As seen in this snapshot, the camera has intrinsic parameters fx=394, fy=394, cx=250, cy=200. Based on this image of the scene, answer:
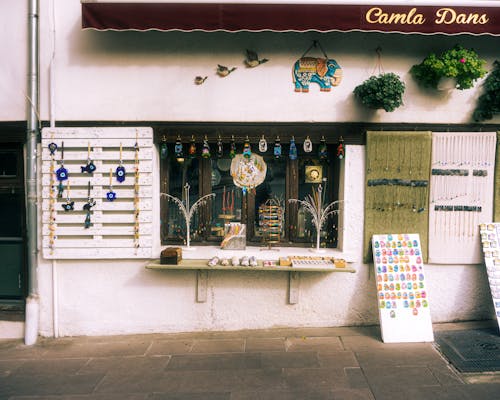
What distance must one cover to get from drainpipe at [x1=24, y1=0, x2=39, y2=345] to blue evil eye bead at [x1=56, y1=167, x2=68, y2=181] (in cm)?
32

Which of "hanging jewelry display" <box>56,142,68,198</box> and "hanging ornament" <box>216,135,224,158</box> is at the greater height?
"hanging ornament" <box>216,135,224,158</box>

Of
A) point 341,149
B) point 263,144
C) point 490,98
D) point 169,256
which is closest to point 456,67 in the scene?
point 490,98

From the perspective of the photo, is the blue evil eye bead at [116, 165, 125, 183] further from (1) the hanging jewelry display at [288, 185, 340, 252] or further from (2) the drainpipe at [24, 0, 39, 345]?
(1) the hanging jewelry display at [288, 185, 340, 252]

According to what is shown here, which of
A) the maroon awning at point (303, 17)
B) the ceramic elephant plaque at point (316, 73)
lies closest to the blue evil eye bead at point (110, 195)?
the maroon awning at point (303, 17)

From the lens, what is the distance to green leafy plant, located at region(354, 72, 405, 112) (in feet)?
16.8

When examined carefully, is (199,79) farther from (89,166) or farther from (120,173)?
(89,166)

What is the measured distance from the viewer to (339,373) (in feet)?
14.7

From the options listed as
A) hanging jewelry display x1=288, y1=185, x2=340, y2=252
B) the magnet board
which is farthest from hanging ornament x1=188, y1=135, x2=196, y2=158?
the magnet board

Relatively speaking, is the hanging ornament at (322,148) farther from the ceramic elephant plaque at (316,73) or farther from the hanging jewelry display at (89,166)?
the hanging jewelry display at (89,166)

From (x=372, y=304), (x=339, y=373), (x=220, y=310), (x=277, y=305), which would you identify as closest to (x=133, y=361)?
(x=220, y=310)

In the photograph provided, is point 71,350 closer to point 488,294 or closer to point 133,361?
point 133,361

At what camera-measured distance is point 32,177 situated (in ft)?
18.0

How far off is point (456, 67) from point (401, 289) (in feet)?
9.88

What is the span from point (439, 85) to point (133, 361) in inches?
211
